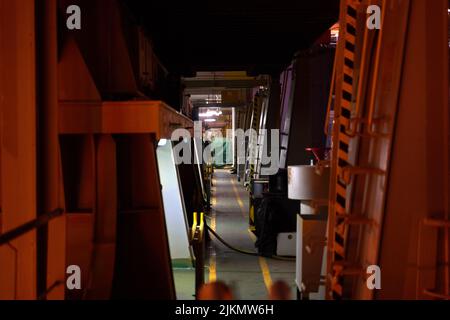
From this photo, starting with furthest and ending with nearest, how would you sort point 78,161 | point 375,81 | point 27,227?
1. point 78,161
2. point 375,81
3. point 27,227

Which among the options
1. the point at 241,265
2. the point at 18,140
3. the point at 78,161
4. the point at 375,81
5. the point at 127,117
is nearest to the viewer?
the point at 18,140

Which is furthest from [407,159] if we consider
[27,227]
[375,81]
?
[27,227]

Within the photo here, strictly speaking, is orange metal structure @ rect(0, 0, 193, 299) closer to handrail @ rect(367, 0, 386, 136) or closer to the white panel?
handrail @ rect(367, 0, 386, 136)

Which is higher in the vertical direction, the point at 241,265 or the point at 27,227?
the point at 27,227

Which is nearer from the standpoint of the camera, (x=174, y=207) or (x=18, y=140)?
(x=18, y=140)

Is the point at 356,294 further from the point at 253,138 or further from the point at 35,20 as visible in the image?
the point at 253,138

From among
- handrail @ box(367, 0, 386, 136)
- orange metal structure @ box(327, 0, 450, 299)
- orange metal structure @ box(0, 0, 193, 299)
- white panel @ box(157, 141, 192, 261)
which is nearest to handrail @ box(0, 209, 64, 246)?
orange metal structure @ box(0, 0, 193, 299)

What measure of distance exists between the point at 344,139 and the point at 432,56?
0.97 m

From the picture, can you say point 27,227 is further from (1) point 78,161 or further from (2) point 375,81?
(2) point 375,81

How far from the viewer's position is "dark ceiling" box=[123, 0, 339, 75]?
272 inches

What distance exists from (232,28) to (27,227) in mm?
6358

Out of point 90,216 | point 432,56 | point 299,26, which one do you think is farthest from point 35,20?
point 299,26

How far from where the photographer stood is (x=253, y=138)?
59.1 feet

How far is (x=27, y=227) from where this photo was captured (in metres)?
2.65
